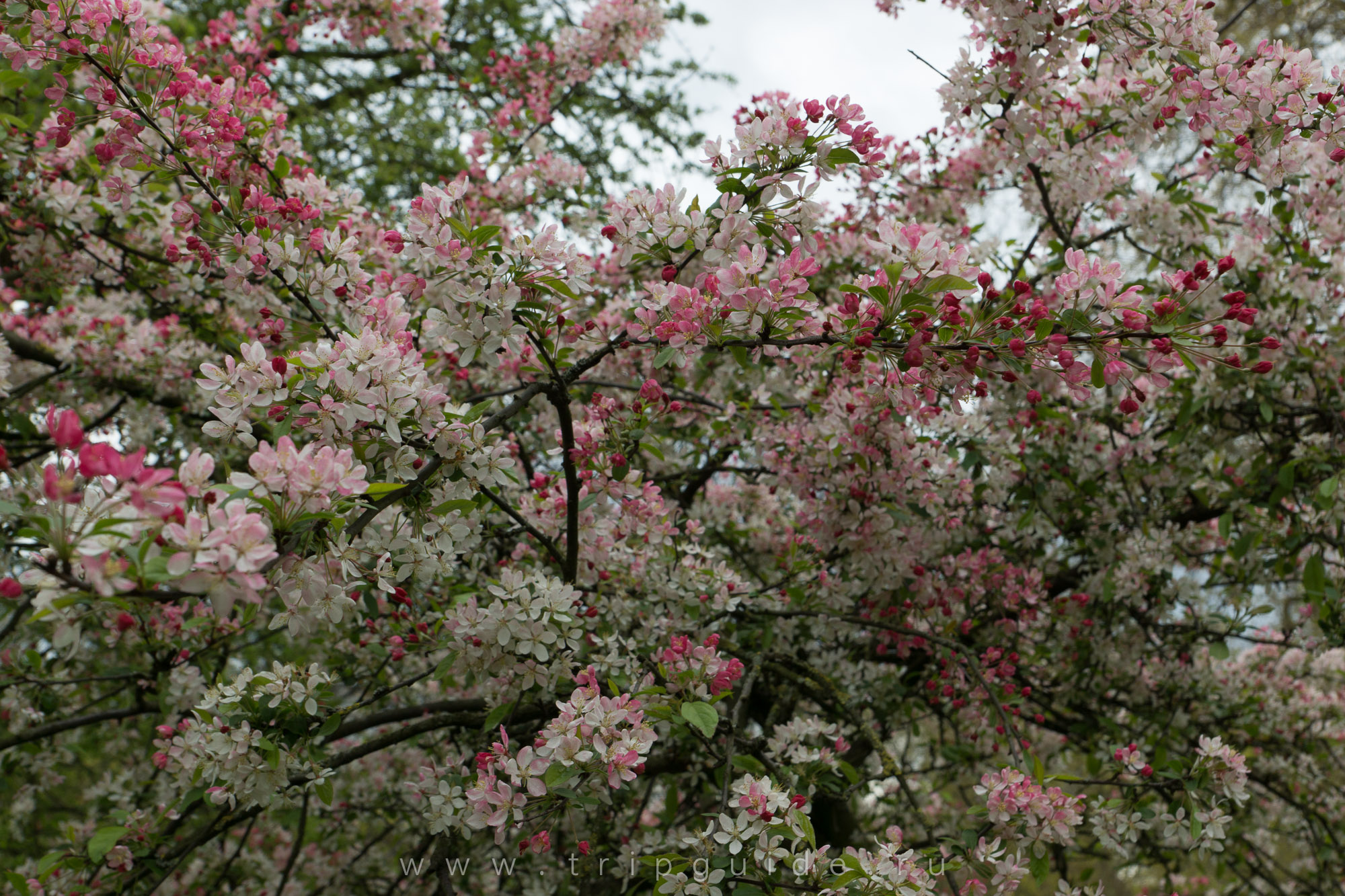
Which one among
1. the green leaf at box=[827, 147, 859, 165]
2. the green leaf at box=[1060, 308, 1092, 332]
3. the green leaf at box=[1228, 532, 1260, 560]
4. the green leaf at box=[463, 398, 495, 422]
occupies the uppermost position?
the green leaf at box=[827, 147, 859, 165]

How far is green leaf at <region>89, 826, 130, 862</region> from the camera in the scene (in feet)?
6.18

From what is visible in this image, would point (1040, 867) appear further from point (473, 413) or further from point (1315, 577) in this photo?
point (473, 413)

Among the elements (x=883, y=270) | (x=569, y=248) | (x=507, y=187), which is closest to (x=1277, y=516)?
(x=883, y=270)

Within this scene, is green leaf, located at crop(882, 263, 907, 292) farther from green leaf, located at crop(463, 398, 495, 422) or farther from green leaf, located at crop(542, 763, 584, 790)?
green leaf, located at crop(542, 763, 584, 790)

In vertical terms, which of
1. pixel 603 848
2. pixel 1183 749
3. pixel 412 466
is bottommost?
pixel 603 848

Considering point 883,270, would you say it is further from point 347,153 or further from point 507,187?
point 347,153

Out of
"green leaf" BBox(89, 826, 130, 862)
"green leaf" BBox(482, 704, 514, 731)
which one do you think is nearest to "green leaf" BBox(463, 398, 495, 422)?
"green leaf" BBox(482, 704, 514, 731)

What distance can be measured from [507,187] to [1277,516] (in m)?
3.25

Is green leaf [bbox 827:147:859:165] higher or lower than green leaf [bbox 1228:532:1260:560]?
higher

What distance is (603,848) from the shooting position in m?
2.14

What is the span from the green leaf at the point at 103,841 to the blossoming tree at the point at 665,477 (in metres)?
0.10

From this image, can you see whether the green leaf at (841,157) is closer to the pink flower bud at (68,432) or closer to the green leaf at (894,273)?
the green leaf at (894,273)

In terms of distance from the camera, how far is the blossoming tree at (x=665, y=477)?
1.43m

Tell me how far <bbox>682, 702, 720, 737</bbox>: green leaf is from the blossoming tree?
A: 23 mm
